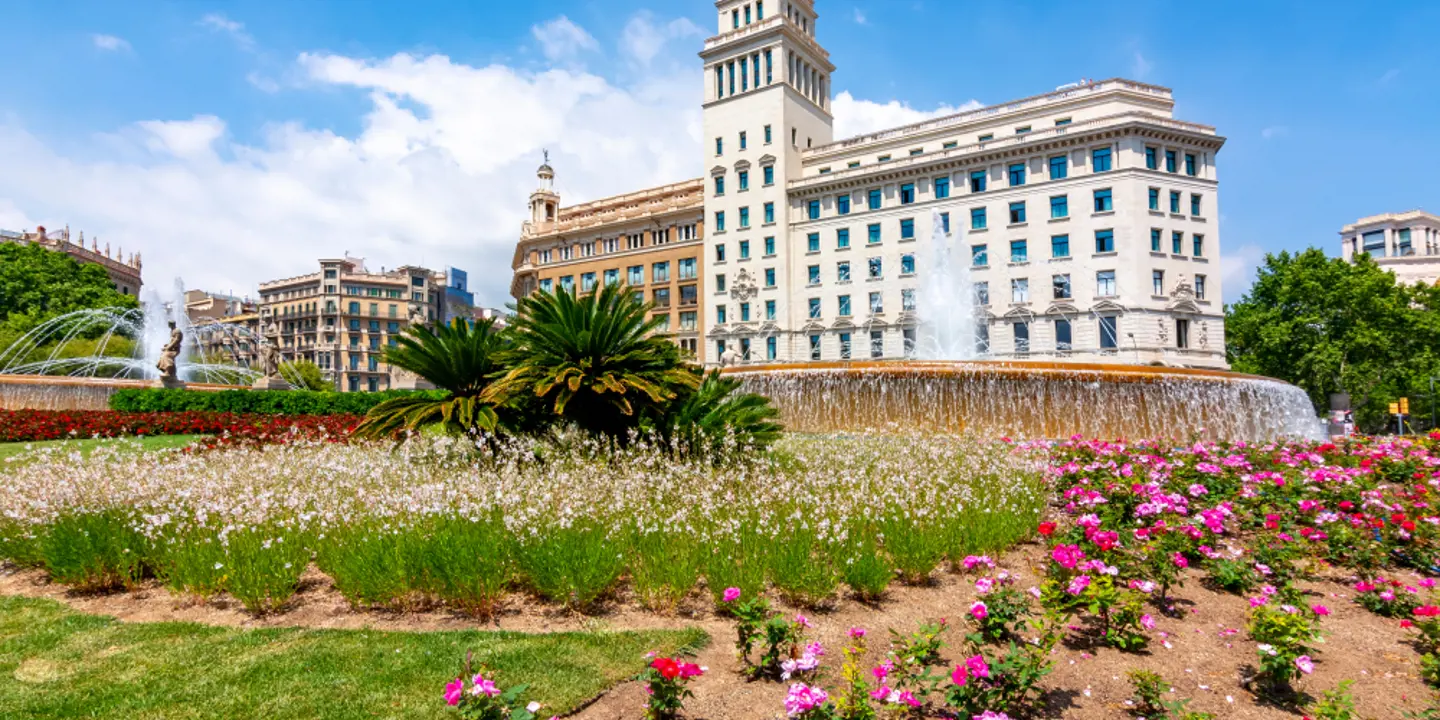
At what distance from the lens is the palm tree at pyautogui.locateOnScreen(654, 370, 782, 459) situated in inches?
387

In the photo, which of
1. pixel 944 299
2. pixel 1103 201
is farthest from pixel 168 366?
pixel 1103 201

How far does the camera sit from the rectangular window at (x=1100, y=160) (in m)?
47.1

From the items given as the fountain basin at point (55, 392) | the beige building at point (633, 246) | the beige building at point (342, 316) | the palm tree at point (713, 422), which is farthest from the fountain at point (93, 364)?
the beige building at point (342, 316)

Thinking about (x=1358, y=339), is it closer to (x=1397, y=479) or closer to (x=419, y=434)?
(x=1397, y=479)

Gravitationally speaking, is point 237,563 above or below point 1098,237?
below

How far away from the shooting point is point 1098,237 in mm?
47094

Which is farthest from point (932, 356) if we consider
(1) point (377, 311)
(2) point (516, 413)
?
(1) point (377, 311)

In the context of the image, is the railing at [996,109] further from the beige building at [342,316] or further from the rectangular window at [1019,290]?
the beige building at [342,316]

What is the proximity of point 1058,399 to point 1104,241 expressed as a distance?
31684mm

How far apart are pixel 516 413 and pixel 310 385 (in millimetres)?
63382

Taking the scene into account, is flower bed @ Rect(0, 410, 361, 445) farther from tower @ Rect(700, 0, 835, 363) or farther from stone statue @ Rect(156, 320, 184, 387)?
tower @ Rect(700, 0, 835, 363)

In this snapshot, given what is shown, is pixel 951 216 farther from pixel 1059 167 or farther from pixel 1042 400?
pixel 1042 400

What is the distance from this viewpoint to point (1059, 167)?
48.6 meters

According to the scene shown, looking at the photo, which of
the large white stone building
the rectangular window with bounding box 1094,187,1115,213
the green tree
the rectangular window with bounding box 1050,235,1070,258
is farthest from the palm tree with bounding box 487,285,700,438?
the green tree
